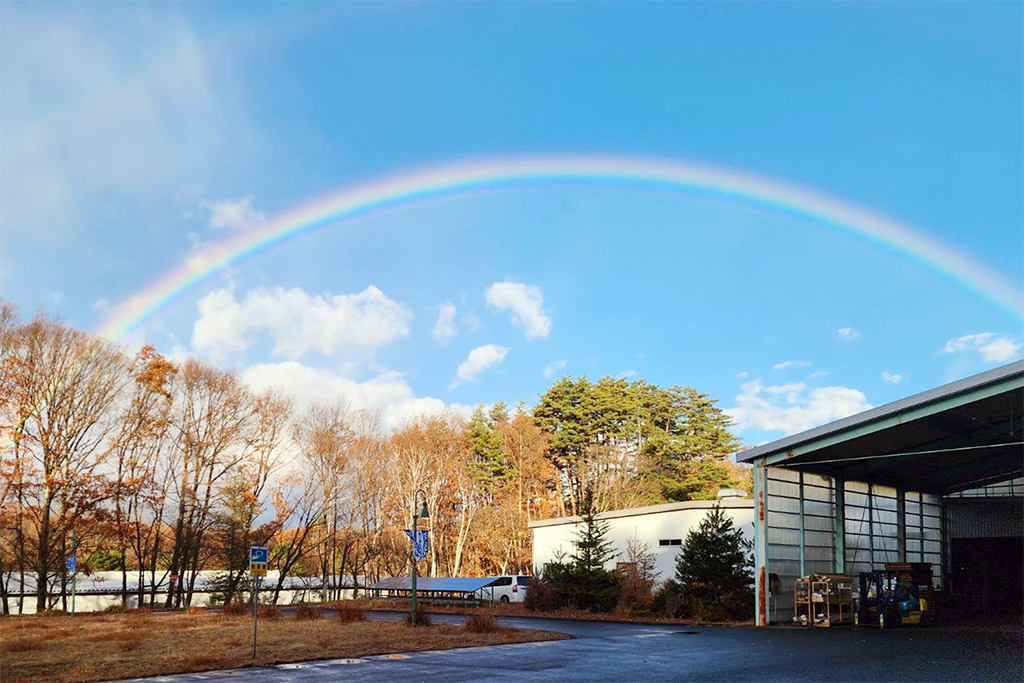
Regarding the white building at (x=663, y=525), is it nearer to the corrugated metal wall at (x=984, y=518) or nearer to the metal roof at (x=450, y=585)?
the metal roof at (x=450, y=585)

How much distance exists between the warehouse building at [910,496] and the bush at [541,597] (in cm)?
888

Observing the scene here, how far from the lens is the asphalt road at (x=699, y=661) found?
46.8ft

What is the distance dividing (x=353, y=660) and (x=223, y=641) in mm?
5498

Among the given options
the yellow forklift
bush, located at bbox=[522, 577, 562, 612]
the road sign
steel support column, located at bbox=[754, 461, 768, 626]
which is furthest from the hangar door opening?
the road sign

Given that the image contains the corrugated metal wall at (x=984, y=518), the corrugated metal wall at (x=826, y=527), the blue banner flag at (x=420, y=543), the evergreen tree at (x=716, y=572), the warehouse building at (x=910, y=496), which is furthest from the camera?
the corrugated metal wall at (x=984, y=518)

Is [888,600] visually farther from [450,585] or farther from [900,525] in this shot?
[450,585]

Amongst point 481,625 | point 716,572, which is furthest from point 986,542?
point 481,625

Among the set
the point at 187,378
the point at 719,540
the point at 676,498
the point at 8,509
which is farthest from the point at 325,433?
the point at 719,540

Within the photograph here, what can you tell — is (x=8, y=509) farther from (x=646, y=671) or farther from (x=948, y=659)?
(x=948, y=659)

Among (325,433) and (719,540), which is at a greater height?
(325,433)

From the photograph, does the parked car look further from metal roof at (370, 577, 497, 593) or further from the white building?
the white building

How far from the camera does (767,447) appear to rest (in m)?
27.8

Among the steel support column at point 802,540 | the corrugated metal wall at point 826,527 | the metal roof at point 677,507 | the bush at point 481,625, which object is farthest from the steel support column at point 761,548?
the bush at point 481,625

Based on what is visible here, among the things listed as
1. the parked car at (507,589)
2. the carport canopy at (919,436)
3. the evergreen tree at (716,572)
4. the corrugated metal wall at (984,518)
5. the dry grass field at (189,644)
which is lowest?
the parked car at (507,589)
